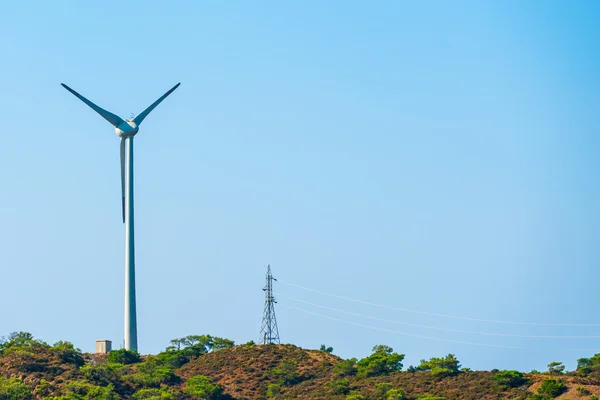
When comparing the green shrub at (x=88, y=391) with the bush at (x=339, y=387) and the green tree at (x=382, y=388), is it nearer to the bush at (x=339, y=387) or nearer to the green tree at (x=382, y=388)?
the bush at (x=339, y=387)

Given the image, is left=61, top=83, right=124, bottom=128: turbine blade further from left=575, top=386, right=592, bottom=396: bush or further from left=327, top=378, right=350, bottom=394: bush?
left=575, top=386, right=592, bottom=396: bush

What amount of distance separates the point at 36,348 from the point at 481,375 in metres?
58.9

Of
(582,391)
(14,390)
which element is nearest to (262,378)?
(14,390)

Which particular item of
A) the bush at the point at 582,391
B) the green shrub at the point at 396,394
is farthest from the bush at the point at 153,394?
the bush at the point at 582,391

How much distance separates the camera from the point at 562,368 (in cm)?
17188

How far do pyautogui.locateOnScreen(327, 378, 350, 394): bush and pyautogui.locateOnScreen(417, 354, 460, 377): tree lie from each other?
12182mm

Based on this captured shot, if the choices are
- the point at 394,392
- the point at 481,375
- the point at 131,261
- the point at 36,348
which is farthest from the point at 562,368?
the point at 36,348

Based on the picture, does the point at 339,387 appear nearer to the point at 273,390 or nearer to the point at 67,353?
the point at 273,390

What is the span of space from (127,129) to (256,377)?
39263 millimetres

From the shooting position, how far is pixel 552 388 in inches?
5915

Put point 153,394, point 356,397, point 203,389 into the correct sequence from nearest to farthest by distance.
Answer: point 153,394
point 356,397
point 203,389

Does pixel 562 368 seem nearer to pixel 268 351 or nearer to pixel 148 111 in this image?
pixel 268 351

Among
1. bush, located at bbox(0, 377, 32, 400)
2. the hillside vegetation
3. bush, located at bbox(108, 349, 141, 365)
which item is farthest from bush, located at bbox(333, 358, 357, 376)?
bush, located at bbox(0, 377, 32, 400)

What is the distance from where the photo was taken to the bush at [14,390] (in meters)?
143
